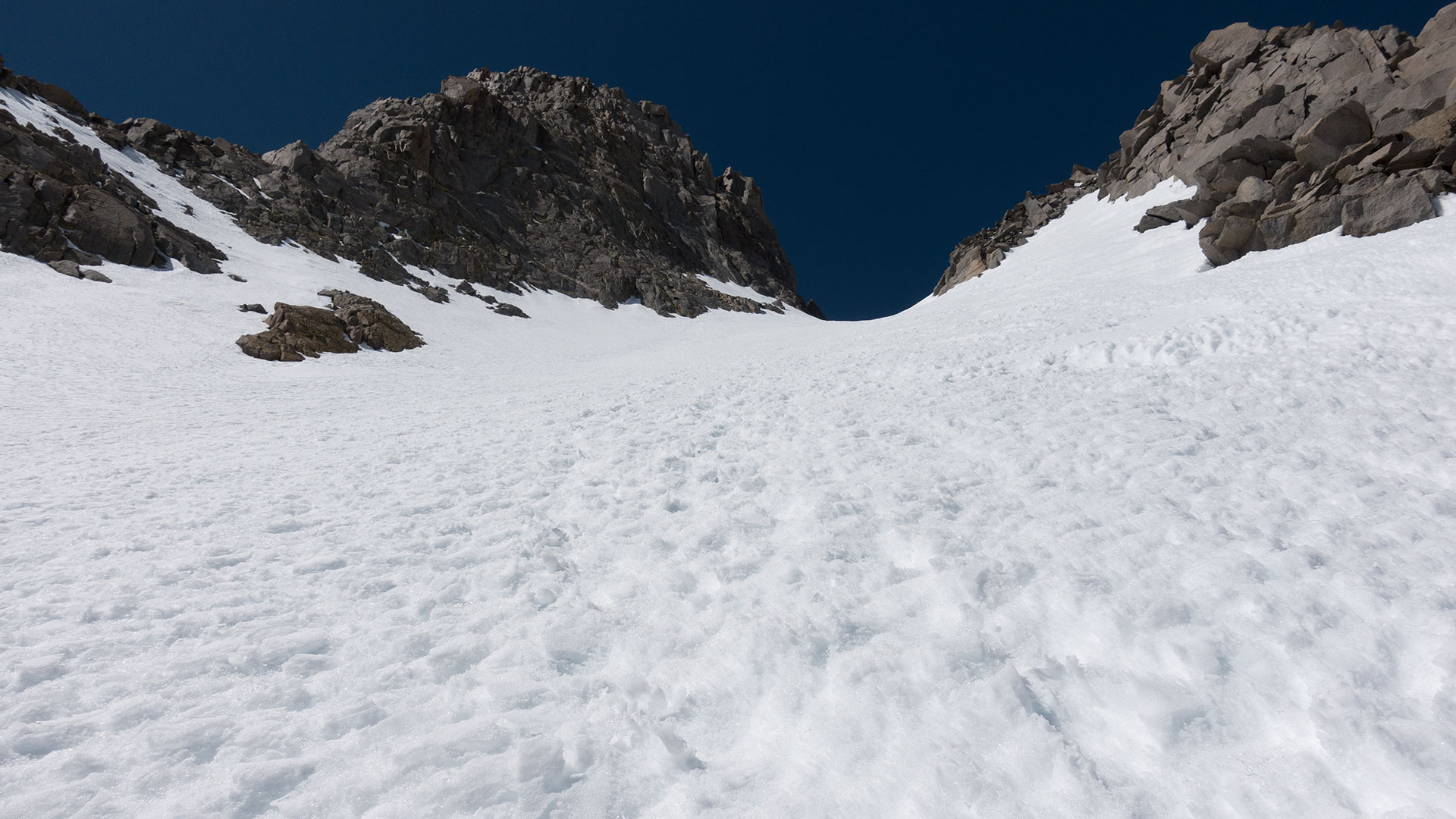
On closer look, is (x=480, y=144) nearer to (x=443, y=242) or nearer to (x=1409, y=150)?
(x=443, y=242)

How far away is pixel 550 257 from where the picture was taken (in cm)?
6850

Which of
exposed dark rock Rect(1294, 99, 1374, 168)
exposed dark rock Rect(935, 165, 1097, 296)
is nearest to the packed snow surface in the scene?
exposed dark rock Rect(1294, 99, 1374, 168)

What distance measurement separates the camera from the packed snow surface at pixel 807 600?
3146 millimetres

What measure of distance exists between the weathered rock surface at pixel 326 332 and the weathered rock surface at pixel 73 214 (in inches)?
392

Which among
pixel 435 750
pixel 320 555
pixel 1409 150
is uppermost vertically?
pixel 1409 150

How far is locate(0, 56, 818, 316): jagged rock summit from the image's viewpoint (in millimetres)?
34344

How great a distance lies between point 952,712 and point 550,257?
71.4 m

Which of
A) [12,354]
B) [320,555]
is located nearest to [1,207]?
[12,354]

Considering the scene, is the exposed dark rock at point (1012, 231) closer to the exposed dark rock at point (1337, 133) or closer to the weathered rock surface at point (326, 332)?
the exposed dark rock at point (1337, 133)

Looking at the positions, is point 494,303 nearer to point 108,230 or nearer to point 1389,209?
point 108,230

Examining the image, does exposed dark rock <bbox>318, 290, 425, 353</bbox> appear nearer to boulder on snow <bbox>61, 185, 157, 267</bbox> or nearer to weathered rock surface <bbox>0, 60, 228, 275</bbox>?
boulder on snow <bbox>61, 185, 157, 267</bbox>

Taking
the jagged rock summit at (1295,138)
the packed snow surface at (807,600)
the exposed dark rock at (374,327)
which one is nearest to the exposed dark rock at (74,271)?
the exposed dark rock at (374,327)

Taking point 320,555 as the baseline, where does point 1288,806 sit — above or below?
below

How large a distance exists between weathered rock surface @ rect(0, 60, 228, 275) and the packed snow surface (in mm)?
29804
